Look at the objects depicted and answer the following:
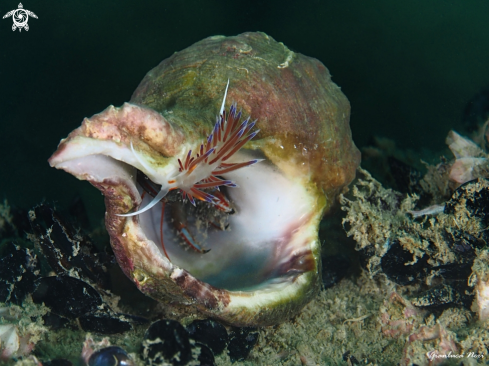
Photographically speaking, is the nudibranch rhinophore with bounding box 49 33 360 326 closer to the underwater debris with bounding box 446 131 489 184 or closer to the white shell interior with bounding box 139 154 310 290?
the white shell interior with bounding box 139 154 310 290

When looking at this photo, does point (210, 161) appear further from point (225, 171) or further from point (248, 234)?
point (248, 234)

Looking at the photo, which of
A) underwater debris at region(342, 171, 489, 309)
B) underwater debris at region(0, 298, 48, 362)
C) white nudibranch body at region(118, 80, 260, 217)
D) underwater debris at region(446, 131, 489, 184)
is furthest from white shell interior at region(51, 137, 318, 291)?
underwater debris at region(446, 131, 489, 184)

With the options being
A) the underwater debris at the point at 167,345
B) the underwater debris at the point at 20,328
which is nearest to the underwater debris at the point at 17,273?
the underwater debris at the point at 20,328

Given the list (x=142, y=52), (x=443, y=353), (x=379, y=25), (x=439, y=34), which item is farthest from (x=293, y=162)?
(x=439, y=34)

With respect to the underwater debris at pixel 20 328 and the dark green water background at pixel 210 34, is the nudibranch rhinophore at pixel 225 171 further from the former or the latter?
the dark green water background at pixel 210 34

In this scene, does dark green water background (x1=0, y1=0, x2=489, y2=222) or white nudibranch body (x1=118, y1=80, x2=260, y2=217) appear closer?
white nudibranch body (x1=118, y1=80, x2=260, y2=217)

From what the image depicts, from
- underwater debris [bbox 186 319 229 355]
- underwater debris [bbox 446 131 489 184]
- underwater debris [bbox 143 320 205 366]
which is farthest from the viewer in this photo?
underwater debris [bbox 446 131 489 184]
